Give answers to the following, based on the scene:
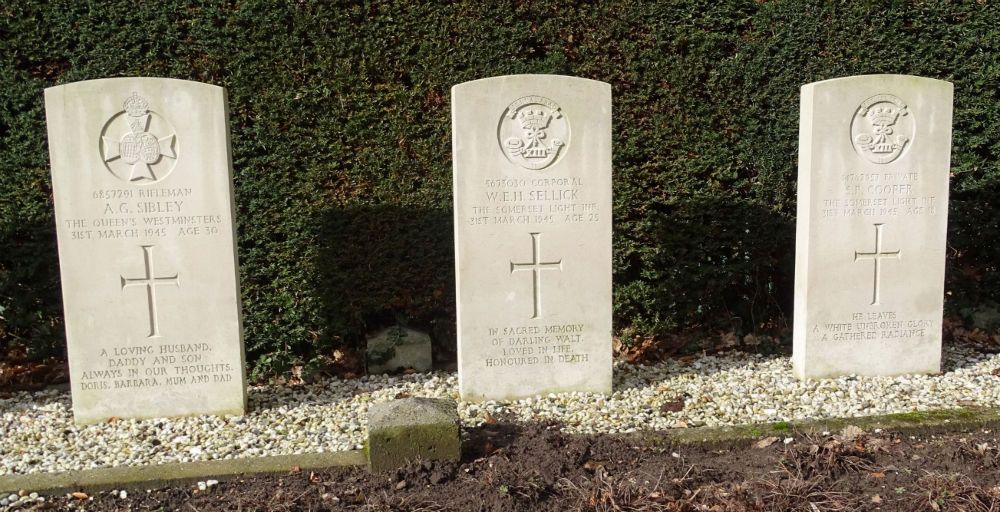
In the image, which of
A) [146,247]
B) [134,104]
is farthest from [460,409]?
[134,104]

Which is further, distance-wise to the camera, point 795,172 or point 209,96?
point 795,172

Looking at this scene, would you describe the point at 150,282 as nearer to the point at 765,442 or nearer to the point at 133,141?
the point at 133,141

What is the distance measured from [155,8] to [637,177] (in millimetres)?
3665

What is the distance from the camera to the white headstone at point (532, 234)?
4.62m

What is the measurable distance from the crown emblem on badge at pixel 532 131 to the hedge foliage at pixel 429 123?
3.27 feet

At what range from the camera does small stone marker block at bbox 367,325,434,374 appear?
570cm

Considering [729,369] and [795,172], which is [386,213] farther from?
[795,172]

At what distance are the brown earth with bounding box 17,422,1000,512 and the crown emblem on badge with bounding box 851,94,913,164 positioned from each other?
6.32ft

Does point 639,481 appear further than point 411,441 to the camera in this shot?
No

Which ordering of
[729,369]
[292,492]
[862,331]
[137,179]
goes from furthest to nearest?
[729,369], [862,331], [137,179], [292,492]

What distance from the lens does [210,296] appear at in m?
4.55

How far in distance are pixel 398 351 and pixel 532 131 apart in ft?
6.92

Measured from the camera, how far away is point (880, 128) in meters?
4.90

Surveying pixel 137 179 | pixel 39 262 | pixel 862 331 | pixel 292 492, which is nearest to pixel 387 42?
pixel 137 179
